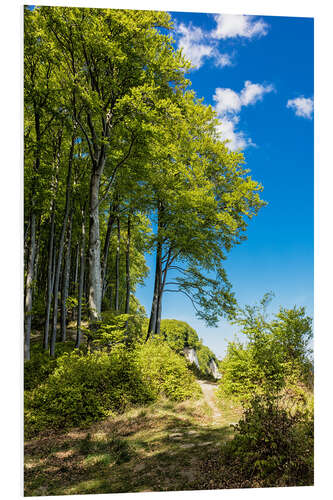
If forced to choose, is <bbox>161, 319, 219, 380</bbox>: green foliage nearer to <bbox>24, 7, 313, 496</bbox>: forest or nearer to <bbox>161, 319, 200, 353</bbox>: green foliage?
<bbox>161, 319, 200, 353</bbox>: green foliage

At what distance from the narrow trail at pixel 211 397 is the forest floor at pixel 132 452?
15 millimetres

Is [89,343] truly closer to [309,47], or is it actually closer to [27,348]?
[27,348]

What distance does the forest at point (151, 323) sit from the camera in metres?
3.13

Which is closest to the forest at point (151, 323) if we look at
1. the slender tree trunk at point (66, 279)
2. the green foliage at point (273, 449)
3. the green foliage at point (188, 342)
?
the green foliage at point (273, 449)

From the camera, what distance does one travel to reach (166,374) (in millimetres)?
5117

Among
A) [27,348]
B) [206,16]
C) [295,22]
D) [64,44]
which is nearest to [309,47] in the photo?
[295,22]

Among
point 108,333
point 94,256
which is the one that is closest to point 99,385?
point 108,333

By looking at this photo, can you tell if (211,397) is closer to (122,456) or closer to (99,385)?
(99,385)

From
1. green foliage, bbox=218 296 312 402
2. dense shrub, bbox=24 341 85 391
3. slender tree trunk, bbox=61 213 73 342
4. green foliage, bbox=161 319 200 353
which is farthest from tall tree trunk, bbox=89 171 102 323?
green foliage, bbox=161 319 200 353

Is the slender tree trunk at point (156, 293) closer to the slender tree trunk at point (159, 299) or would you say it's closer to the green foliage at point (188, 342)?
A: the slender tree trunk at point (159, 299)

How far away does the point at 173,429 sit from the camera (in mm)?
3957

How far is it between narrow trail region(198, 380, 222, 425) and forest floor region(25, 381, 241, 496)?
0.02 metres

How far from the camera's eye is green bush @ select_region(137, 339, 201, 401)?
4898mm

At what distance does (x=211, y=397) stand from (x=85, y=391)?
1.78 m
